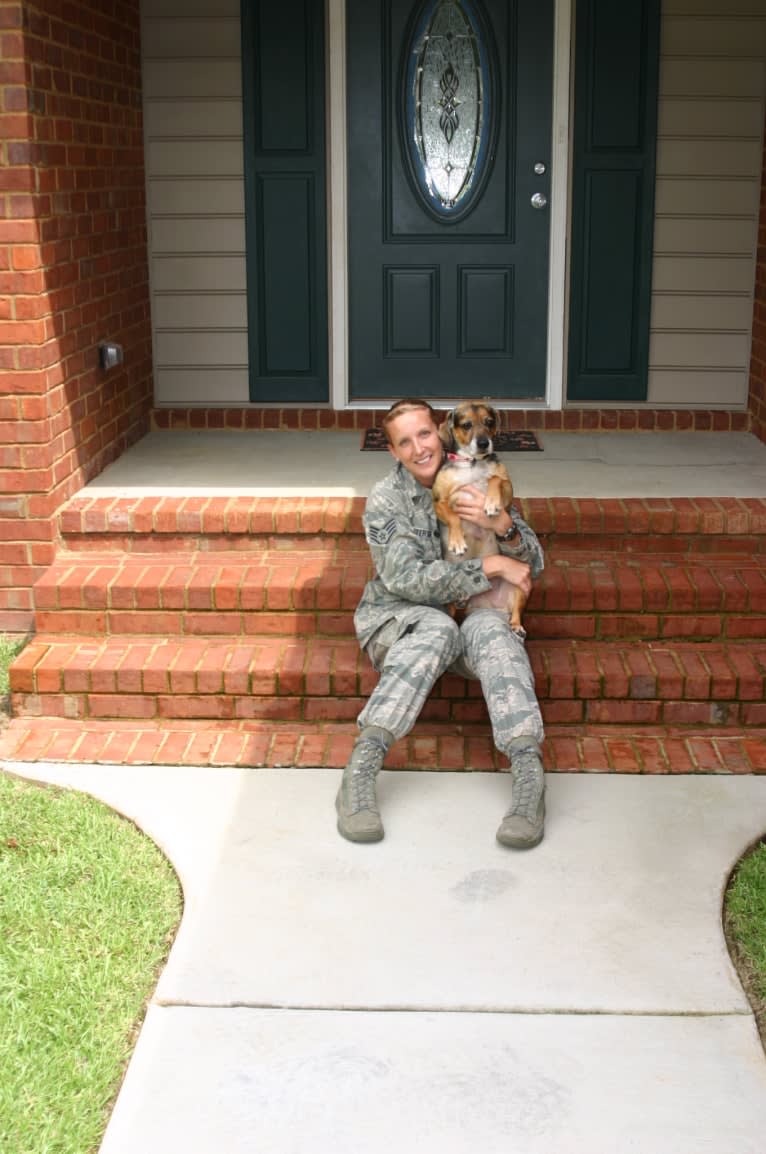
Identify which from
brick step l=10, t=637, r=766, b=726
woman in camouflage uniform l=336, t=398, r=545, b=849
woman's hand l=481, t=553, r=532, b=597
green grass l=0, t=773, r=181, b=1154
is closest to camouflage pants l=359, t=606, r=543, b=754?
woman in camouflage uniform l=336, t=398, r=545, b=849

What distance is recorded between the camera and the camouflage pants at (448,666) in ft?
12.6

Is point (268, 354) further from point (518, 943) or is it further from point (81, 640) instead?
point (518, 943)

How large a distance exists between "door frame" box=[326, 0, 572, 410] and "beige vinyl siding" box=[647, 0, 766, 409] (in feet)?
1.44

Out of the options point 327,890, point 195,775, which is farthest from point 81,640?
point 327,890

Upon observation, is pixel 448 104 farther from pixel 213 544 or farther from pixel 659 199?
pixel 213 544

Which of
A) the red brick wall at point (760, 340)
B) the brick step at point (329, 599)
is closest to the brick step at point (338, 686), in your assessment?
the brick step at point (329, 599)

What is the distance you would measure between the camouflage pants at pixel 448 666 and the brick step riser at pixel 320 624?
652mm

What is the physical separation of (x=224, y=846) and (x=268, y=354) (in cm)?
332

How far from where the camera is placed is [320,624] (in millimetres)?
4730

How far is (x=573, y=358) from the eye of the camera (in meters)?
6.43

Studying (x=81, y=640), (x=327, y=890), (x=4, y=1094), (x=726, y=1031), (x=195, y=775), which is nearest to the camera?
(x=4, y=1094)

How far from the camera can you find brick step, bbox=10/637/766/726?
442 centimetres

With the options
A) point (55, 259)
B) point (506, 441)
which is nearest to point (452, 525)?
point (55, 259)

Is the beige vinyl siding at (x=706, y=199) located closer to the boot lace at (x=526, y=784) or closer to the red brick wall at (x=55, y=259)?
the red brick wall at (x=55, y=259)
